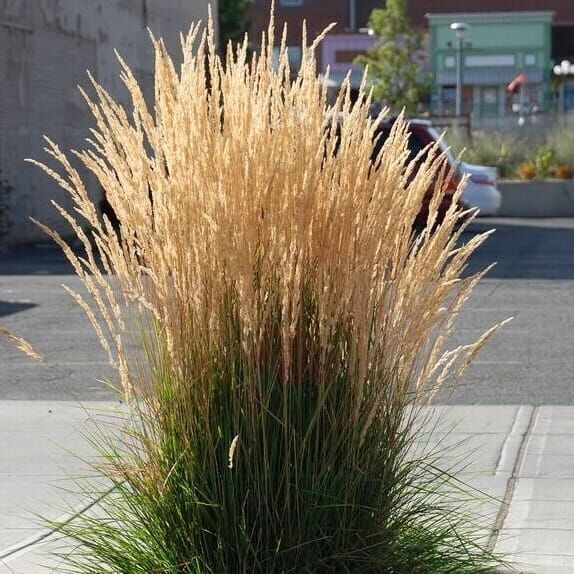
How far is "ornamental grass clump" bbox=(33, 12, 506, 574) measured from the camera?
169 inches

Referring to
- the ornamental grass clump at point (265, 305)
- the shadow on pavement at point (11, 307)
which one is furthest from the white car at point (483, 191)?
the ornamental grass clump at point (265, 305)

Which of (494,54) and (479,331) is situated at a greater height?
(494,54)

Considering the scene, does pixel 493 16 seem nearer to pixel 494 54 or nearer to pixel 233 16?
pixel 494 54

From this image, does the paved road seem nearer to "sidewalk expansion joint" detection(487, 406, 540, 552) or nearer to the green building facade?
"sidewalk expansion joint" detection(487, 406, 540, 552)

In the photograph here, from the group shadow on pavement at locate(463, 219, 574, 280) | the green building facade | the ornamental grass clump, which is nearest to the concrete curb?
shadow on pavement at locate(463, 219, 574, 280)

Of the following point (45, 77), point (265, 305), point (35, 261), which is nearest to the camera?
point (265, 305)

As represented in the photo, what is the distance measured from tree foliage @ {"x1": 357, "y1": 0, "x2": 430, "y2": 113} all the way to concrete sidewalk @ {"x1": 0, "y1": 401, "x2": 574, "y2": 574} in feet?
130

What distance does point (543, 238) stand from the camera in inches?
976

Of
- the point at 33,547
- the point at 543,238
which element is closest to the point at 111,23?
the point at 543,238

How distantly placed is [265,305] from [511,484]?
2972mm

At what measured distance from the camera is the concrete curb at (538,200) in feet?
105

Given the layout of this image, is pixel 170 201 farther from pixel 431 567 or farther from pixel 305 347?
pixel 431 567

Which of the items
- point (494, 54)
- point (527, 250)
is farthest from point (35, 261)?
point (494, 54)

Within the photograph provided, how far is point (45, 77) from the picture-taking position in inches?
962
